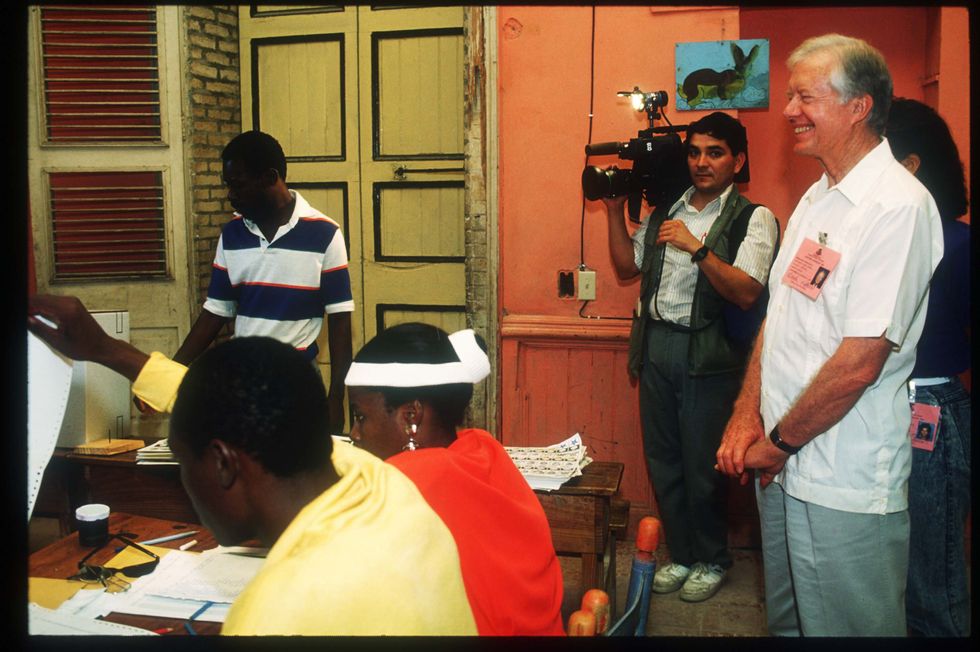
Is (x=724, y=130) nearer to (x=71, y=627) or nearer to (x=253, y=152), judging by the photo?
(x=253, y=152)

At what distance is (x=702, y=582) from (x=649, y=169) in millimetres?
1653

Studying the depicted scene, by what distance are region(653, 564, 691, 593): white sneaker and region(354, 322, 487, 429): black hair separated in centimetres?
183

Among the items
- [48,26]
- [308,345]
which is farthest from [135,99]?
[308,345]

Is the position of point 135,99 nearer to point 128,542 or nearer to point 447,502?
point 128,542

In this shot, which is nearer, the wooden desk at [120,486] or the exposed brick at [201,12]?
the wooden desk at [120,486]

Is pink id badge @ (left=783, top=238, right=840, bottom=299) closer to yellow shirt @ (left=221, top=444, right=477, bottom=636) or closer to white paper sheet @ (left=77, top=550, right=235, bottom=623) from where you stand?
yellow shirt @ (left=221, top=444, right=477, bottom=636)

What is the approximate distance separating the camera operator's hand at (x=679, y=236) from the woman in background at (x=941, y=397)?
862mm

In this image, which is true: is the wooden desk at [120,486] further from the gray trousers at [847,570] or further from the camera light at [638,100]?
the camera light at [638,100]

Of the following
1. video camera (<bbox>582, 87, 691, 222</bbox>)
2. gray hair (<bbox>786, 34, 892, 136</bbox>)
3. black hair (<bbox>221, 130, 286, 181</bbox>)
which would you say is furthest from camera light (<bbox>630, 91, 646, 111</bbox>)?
gray hair (<bbox>786, 34, 892, 136</bbox>)

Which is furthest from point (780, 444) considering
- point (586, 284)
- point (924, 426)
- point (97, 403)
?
point (97, 403)

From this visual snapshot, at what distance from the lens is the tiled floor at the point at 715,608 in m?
3.12

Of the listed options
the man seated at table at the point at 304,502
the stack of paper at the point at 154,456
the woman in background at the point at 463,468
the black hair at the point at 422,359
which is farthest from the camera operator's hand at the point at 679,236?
the man seated at table at the point at 304,502

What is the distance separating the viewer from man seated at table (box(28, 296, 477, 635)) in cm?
108

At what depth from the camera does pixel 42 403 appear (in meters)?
1.55
